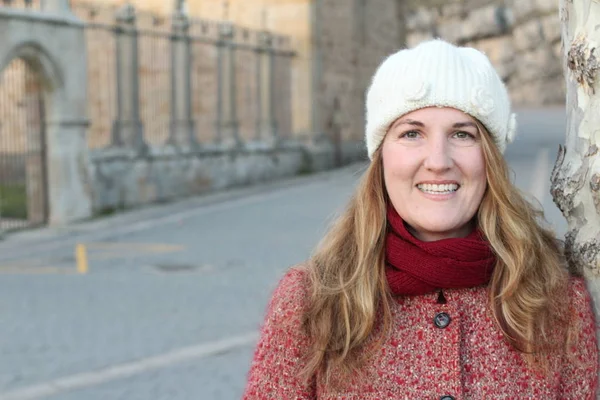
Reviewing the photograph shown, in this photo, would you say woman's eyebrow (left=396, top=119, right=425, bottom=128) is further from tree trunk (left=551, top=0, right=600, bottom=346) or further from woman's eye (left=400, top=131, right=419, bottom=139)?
tree trunk (left=551, top=0, right=600, bottom=346)

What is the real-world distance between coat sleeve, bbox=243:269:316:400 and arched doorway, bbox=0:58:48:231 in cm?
1143

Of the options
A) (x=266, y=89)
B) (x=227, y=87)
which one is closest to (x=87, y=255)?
(x=227, y=87)

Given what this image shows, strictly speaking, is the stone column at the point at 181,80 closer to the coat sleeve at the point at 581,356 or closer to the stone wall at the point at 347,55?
the stone wall at the point at 347,55

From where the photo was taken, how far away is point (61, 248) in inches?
457

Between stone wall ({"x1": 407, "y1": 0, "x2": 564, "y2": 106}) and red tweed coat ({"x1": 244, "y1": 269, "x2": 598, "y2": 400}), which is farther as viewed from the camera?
stone wall ({"x1": 407, "y1": 0, "x2": 564, "y2": 106})

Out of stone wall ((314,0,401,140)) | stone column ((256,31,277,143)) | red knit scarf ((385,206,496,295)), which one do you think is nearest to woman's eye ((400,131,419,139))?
red knit scarf ((385,206,496,295))

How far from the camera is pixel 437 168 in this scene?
2.27 meters

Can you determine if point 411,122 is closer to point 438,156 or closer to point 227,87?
point 438,156

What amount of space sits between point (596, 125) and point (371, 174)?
520 millimetres

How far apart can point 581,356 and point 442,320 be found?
300 millimetres

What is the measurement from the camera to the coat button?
2227 millimetres

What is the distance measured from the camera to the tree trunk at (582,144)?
2168 millimetres

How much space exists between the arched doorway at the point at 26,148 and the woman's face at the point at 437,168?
37.6 feet

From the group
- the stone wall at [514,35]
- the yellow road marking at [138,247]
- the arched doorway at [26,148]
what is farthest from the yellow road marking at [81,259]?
the stone wall at [514,35]
